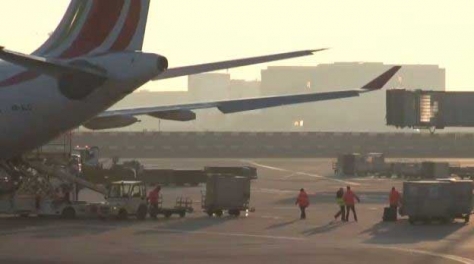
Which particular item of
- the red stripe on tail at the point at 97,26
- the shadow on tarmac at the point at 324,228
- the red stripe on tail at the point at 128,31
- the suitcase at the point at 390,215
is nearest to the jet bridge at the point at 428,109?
the suitcase at the point at 390,215

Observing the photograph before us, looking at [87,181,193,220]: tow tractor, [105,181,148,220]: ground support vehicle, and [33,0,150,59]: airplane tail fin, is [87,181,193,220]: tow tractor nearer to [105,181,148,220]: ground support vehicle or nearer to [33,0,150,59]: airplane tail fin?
[105,181,148,220]: ground support vehicle

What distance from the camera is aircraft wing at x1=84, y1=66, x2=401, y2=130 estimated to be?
2576 inches

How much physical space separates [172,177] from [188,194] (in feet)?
45.1

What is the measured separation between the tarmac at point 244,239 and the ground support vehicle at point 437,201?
0.75 meters

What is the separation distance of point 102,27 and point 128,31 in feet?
4.52

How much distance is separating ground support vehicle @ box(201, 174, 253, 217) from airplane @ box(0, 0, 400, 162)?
1169 centimetres

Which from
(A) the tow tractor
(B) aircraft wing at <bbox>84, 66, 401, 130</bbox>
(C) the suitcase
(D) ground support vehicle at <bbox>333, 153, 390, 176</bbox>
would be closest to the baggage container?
(D) ground support vehicle at <bbox>333, 153, 390, 176</bbox>

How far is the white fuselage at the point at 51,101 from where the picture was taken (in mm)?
→ 54031

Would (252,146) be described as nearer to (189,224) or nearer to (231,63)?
(189,224)

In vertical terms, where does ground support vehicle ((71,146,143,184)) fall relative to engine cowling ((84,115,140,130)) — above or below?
below

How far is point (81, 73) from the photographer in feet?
177

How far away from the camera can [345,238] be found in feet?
186

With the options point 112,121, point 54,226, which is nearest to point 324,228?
point 112,121

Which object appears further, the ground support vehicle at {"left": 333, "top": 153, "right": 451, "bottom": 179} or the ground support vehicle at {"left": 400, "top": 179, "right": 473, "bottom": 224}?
the ground support vehicle at {"left": 333, "top": 153, "right": 451, "bottom": 179}
